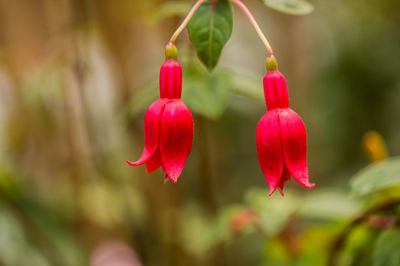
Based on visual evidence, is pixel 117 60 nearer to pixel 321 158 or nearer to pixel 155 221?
pixel 155 221

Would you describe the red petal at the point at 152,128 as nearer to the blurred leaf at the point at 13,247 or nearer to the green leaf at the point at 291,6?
the green leaf at the point at 291,6

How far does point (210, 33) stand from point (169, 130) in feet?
0.49

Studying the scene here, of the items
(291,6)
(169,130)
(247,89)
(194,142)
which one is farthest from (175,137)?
(194,142)

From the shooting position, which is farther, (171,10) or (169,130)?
(171,10)

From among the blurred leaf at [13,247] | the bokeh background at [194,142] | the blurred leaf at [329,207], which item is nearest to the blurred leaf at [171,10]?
the bokeh background at [194,142]

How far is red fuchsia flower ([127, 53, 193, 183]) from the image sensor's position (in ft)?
1.58

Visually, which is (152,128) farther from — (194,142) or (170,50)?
(194,142)

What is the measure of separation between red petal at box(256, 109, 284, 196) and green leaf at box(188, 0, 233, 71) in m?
0.11

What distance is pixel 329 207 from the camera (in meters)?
0.84

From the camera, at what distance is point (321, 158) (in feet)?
5.74

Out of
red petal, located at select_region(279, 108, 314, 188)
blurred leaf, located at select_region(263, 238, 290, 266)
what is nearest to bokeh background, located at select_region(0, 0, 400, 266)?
blurred leaf, located at select_region(263, 238, 290, 266)

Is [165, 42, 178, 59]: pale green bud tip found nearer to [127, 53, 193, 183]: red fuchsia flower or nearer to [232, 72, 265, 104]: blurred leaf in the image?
[127, 53, 193, 183]: red fuchsia flower

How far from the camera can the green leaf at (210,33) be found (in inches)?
21.6

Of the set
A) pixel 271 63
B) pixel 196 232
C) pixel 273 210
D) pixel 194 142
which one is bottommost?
pixel 196 232
